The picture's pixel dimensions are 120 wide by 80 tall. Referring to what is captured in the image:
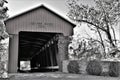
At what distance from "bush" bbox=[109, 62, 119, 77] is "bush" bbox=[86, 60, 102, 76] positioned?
738 millimetres

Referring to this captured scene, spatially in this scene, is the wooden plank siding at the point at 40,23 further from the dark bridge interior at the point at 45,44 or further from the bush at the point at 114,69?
the bush at the point at 114,69

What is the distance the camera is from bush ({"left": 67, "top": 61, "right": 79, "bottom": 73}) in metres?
12.7

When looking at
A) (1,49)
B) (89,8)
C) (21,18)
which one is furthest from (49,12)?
(1,49)

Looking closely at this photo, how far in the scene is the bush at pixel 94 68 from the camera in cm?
1103

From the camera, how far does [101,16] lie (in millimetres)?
13805

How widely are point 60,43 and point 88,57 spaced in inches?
95.6

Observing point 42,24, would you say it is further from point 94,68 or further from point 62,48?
point 94,68

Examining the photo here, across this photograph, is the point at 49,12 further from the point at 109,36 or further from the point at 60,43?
the point at 109,36

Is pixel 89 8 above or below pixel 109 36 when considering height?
above

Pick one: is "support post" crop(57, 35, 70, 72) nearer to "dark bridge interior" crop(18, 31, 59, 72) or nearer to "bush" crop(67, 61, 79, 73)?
"dark bridge interior" crop(18, 31, 59, 72)

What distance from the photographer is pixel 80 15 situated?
14781mm

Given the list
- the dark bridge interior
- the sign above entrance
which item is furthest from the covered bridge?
the dark bridge interior

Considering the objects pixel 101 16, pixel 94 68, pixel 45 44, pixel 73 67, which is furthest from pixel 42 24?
pixel 45 44

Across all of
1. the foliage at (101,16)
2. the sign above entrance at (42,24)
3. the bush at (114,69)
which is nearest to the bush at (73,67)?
the foliage at (101,16)
